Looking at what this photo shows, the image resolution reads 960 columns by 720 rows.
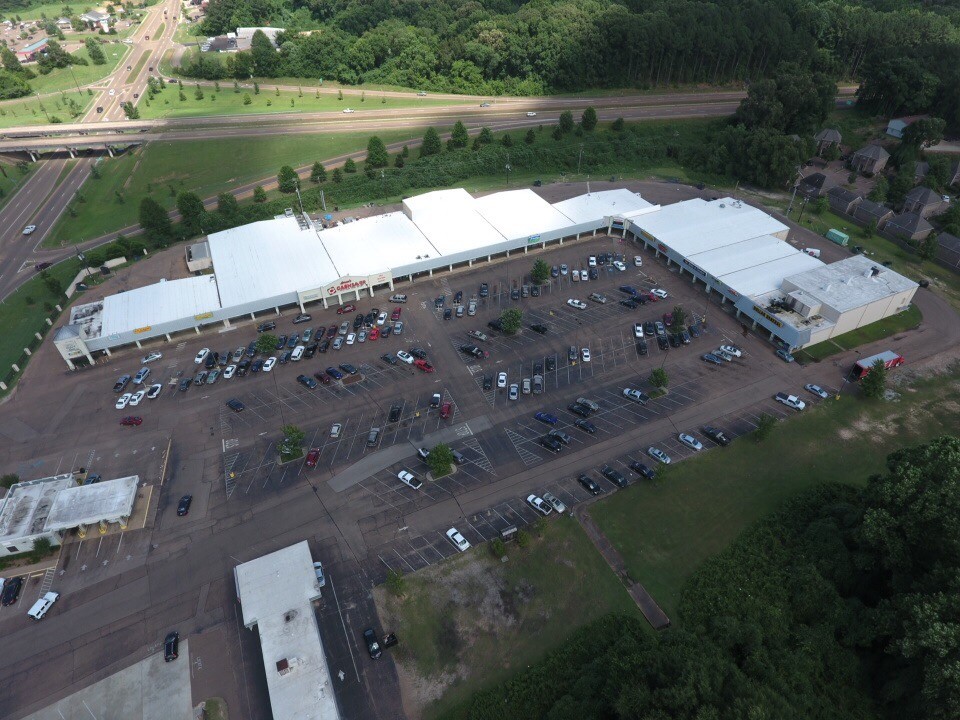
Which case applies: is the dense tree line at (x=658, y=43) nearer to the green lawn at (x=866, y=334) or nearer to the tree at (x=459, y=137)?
the tree at (x=459, y=137)

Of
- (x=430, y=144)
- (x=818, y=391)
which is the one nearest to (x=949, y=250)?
(x=818, y=391)

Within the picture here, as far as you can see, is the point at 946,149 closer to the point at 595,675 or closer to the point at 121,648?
the point at 595,675

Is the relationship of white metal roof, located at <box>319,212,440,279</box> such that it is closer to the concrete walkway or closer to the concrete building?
the concrete walkway

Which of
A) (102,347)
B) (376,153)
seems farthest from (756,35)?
(102,347)

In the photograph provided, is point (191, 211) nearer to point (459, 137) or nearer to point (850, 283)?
point (459, 137)

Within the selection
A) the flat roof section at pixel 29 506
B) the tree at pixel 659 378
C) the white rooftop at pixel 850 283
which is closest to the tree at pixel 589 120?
the white rooftop at pixel 850 283

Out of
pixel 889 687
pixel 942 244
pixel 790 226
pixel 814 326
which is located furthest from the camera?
pixel 790 226
